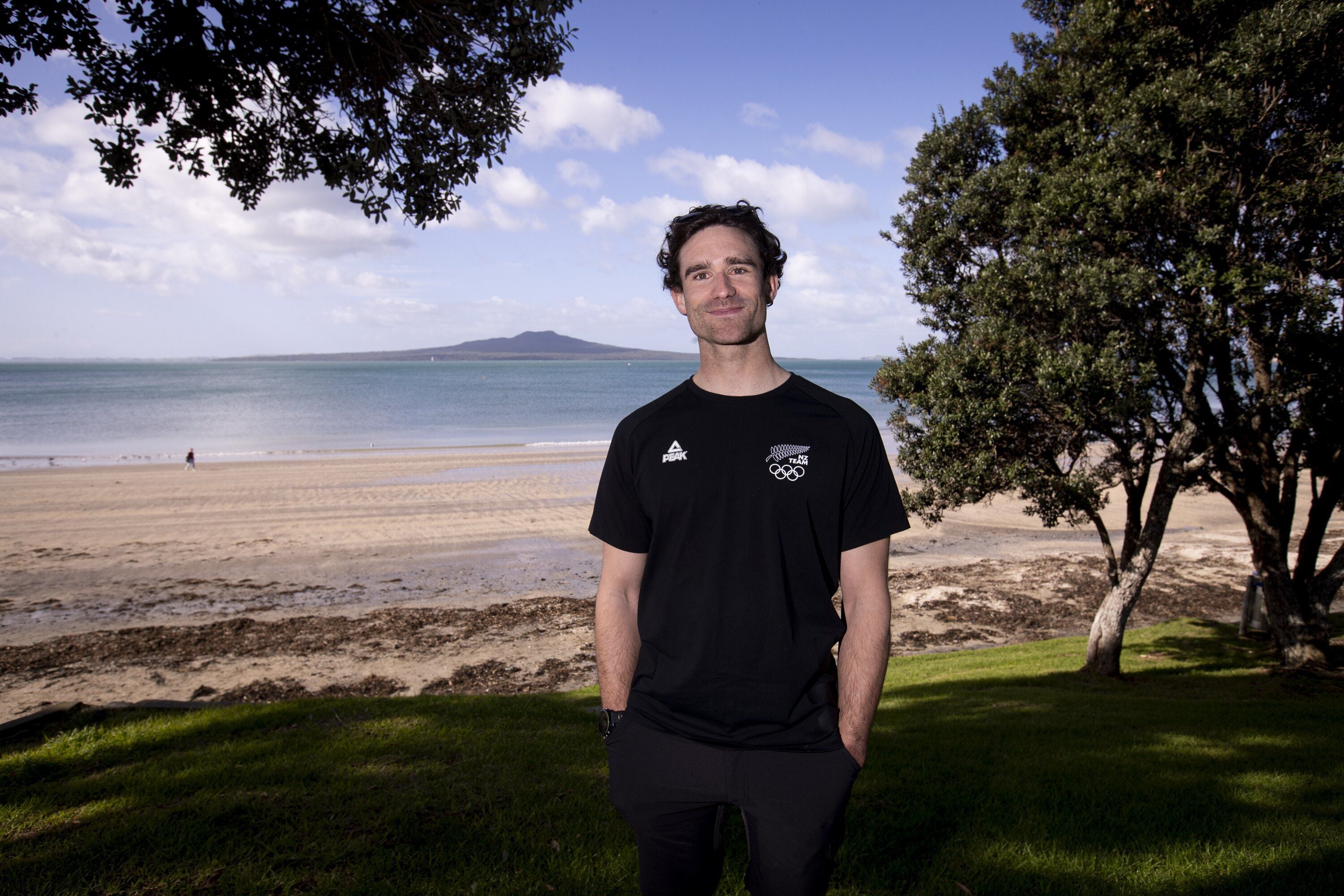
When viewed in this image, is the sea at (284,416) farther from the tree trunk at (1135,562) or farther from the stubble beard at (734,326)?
the stubble beard at (734,326)

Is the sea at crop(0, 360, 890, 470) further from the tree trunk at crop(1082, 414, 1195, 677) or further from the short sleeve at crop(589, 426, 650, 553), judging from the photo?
the short sleeve at crop(589, 426, 650, 553)

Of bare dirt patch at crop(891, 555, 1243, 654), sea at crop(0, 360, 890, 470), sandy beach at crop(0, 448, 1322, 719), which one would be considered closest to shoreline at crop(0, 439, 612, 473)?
sea at crop(0, 360, 890, 470)

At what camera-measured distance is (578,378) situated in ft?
537

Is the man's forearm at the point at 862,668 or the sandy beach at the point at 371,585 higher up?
the man's forearm at the point at 862,668

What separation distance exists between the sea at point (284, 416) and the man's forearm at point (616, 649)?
626cm

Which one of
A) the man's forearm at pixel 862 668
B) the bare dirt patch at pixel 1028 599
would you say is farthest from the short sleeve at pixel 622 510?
the bare dirt patch at pixel 1028 599

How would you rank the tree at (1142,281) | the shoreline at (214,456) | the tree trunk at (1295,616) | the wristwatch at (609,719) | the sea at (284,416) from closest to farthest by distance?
1. the wristwatch at (609,719)
2. the tree at (1142,281)
3. the tree trunk at (1295,616)
4. the shoreline at (214,456)
5. the sea at (284,416)

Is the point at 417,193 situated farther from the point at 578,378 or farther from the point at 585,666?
the point at 578,378

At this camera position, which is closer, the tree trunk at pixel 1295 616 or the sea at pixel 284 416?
the tree trunk at pixel 1295 616

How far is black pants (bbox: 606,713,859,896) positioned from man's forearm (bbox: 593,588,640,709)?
154 mm

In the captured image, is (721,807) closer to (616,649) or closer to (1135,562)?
(616,649)

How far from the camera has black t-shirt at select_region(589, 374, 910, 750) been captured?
247cm

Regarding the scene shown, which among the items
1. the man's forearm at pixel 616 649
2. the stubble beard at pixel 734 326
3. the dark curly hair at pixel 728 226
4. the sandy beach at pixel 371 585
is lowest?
the sandy beach at pixel 371 585

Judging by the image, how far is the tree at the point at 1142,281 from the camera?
7.52 m
